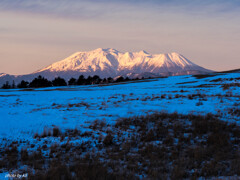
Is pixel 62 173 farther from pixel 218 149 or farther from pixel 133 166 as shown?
pixel 218 149

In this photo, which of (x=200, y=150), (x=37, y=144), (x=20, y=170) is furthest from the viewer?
(x=37, y=144)

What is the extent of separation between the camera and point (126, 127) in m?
12.2

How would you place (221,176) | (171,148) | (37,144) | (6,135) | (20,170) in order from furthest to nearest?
(6,135) → (37,144) → (171,148) → (20,170) → (221,176)

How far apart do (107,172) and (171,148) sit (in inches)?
134

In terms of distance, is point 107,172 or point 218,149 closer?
point 107,172

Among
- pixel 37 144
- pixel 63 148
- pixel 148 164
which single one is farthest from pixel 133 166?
pixel 37 144

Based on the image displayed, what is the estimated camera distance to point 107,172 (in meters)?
6.80

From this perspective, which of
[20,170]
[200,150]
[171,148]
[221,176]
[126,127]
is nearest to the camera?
[221,176]

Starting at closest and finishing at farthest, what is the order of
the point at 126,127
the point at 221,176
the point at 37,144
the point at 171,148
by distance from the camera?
1. the point at 221,176
2. the point at 171,148
3. the point at 37,144
4. the point at 126,127

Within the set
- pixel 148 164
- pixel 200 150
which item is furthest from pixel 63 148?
pixel 200 150

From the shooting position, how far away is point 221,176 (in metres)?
6.43

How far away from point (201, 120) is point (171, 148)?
191 inches

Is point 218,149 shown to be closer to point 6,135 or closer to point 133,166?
point 133,166

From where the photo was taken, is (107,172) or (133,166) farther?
(133,166)
